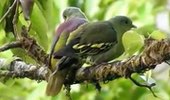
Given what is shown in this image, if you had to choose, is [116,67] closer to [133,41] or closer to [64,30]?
[133,41]

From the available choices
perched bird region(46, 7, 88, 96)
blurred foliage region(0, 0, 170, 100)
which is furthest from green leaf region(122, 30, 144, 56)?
perched bird region(46, 7, 88, 96)

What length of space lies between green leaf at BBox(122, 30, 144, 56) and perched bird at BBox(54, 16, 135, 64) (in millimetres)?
329

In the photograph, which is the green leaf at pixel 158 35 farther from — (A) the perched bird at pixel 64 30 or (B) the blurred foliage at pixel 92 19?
(A) the perched bird at pixel 64 30

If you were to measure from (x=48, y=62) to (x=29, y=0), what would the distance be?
25 centimetres

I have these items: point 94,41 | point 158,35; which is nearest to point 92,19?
point 94,41

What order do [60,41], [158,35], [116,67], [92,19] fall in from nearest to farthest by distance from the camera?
[158,35] < [116,67] < [60,41] < [92,19]

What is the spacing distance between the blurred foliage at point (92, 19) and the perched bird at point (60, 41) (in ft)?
0.09

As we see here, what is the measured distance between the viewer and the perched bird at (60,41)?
1.36m

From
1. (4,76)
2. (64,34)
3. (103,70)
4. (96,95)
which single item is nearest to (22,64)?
(4,76)

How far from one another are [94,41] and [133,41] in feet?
1.76

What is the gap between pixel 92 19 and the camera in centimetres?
213

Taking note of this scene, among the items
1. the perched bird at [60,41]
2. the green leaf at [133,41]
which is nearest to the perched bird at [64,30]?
the perched bird at [60,41]

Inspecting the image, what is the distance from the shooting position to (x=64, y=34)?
1.52m

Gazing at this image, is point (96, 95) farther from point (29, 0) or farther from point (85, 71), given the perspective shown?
point (29, 0)
